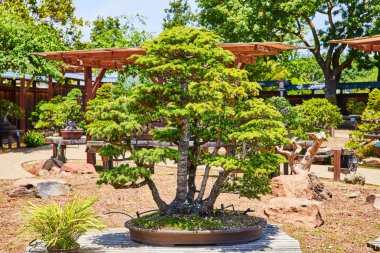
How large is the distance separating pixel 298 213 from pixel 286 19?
24.0 metres

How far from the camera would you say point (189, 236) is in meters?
8.27

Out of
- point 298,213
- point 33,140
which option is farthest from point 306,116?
point 33,140

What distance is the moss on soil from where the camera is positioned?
852 centimetres

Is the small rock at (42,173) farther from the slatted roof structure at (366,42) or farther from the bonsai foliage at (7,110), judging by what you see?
the bonsai foliage at (7,110)

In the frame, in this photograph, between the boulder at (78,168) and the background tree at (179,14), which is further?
the background tree at (179,14)

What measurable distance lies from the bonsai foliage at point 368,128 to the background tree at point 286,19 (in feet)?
32.8

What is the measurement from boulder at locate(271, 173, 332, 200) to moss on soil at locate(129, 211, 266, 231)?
382 cm

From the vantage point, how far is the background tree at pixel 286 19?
32.7 m

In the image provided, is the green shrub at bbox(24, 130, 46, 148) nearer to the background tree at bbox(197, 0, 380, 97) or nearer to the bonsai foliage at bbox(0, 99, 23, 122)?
the bonsai foliage at bbox(0, 99, 23, 122)

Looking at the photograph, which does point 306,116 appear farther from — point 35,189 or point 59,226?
point 59,226

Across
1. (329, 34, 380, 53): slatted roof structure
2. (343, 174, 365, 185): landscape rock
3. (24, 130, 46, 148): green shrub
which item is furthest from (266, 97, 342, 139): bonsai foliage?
(24, 130, 46, 148): green shrub

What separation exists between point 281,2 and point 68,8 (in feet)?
36.6

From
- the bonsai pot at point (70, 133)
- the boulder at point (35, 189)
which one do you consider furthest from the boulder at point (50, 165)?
the boulder at point (35, 189)

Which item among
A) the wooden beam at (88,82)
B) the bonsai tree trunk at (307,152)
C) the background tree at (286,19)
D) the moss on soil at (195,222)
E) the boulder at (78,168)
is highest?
the background tree at (286,19)
